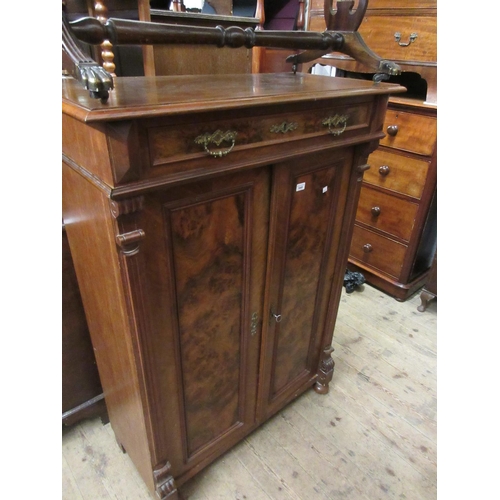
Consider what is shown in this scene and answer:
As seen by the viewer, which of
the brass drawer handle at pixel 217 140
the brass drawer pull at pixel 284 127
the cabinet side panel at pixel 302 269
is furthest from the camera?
the cabinet side panel at pixel 302 269

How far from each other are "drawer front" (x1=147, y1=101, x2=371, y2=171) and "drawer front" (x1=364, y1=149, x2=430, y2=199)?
1.00 meters

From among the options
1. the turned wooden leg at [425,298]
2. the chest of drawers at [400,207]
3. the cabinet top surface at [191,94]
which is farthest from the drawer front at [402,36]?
the turned wooden leg at [425,298]

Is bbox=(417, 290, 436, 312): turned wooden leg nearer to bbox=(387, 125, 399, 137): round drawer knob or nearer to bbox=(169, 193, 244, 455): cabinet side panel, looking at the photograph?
bbox=(387, 125, 399, 137): round drawer knob

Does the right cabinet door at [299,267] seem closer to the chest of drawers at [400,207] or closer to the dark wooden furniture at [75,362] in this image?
the dark wooden furniture at [75,362]

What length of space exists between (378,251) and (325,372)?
0.93 meters

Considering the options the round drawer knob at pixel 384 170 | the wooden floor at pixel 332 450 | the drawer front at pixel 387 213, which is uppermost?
the round drawer knob at pixel 384 170

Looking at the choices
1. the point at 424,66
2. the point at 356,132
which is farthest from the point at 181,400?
the point at 424,66

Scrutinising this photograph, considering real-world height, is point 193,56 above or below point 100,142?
above

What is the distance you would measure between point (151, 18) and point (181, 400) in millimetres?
1445

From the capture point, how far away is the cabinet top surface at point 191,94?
0.61 m

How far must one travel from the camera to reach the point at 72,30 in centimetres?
73

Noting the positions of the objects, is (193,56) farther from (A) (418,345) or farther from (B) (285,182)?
(A) (418,345)

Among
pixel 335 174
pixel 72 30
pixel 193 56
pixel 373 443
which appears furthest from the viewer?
pixel 193 56

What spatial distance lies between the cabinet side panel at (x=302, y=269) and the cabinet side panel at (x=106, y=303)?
1.64 ft
